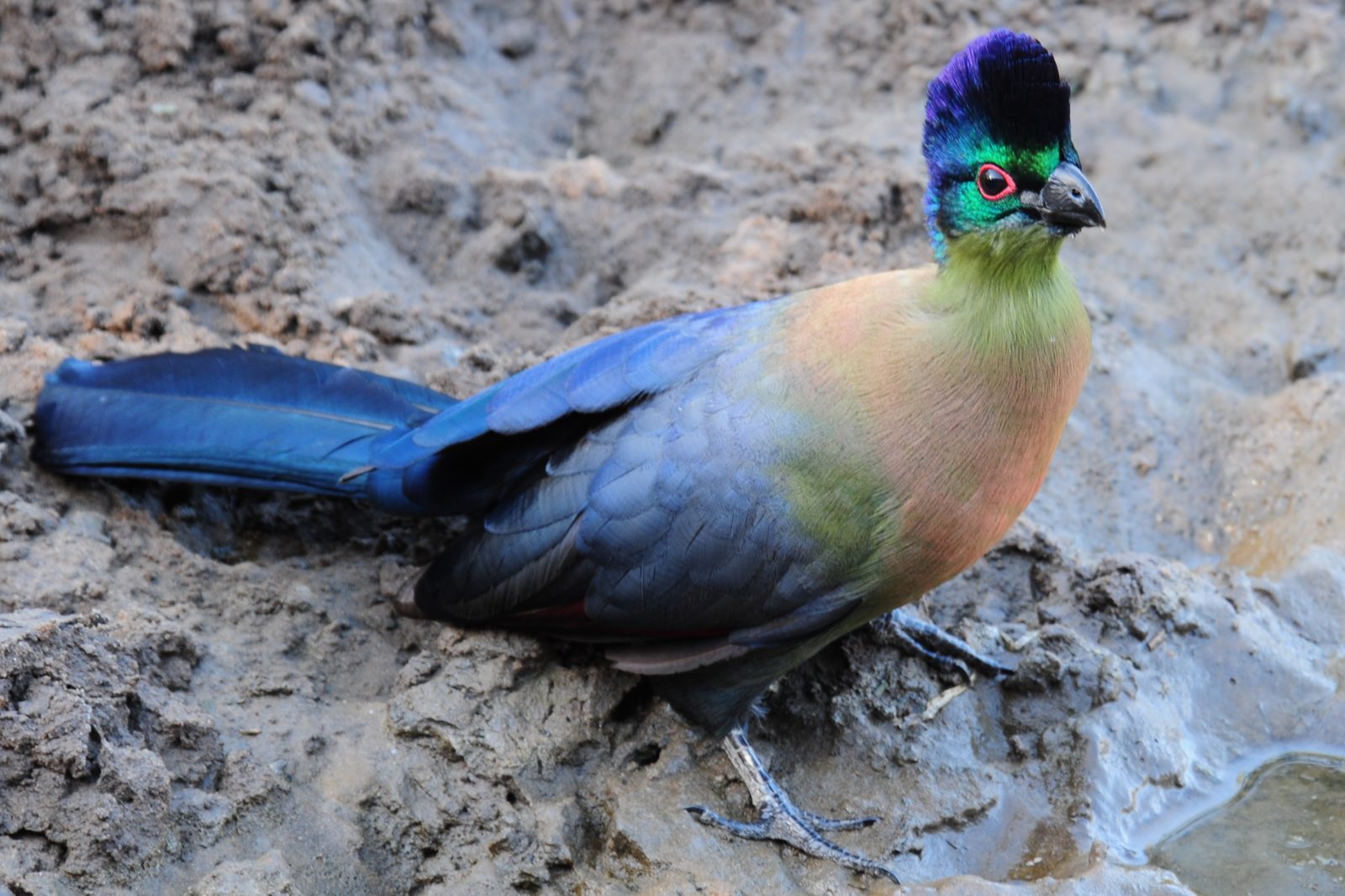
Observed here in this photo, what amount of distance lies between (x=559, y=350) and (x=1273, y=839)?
255cm

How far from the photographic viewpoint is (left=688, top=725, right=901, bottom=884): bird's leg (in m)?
3.15

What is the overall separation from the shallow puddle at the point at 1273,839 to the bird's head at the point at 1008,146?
5.19 ft

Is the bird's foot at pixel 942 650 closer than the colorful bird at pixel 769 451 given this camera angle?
No

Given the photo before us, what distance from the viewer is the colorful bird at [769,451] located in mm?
3072

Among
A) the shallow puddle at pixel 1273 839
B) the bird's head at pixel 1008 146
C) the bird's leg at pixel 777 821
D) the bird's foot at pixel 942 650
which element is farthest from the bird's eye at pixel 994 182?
the shallow puddle at pixel 1273 839

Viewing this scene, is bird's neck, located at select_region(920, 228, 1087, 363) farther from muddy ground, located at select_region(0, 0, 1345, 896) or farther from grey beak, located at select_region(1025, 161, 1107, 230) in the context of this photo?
muddy ground, located at select_region(0, 0, 1345, 896)

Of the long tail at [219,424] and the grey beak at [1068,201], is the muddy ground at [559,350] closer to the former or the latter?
the long tail at [219,424]

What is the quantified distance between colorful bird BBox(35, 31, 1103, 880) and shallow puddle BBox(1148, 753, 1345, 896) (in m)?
0.68

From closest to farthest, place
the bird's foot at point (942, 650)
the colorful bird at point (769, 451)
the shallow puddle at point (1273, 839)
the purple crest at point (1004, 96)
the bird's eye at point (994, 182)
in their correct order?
the purple crest at point (1004, 96) < the bird's eye at point (994, 182) < the colorful bird at point (769, 451) < the shallow puddle at point (1273, 839) < the bird's foot at point (942, 650)

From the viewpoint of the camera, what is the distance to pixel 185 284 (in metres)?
4.46

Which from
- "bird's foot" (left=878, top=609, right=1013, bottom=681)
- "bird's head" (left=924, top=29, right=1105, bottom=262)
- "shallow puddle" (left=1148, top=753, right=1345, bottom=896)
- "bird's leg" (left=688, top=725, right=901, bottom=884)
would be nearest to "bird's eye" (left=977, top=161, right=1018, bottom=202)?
"bird's head" (left=924, top=29, right=1105, bottom=262)

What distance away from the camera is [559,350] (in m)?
4.42

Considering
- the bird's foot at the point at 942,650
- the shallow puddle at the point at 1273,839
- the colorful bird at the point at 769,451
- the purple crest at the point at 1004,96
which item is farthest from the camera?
the bird's foot at the point at 942,650

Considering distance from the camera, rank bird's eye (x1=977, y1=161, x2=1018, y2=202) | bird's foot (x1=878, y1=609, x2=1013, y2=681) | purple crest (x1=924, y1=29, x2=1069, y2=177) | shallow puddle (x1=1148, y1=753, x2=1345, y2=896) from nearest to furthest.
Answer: purple crest (x1=924, y1=29, x2=1069, y2=177), bird's eye (x1=977, y1=161, x2=1018, y2=202), shallow puddle (x1=1148, y1=753, x2=1345, y2=896), bird's foot (x1=878, y1=609, x2=1013, y2=681)
